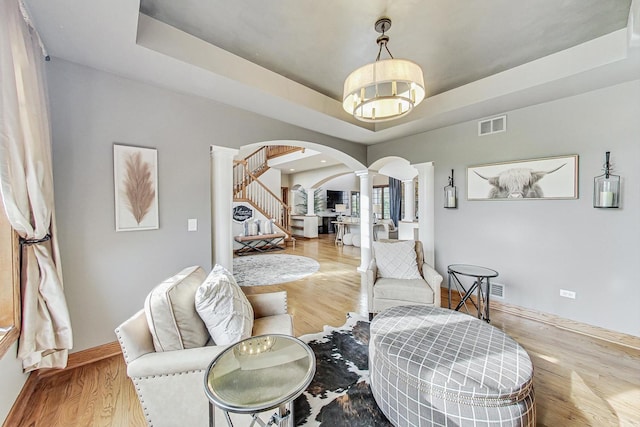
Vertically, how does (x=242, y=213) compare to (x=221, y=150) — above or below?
below

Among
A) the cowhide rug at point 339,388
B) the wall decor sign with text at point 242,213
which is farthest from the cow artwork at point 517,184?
the wall decor sign with text at point 242,213

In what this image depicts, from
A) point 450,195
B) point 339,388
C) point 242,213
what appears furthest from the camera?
point 242,213

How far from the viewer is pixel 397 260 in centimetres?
309

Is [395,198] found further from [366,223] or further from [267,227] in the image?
[366,223]

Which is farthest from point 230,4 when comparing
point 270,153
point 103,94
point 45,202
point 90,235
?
point 270,153

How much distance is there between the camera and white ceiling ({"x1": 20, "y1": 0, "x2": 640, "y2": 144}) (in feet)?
5.85

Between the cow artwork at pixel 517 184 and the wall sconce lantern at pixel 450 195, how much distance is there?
Result: 42cm

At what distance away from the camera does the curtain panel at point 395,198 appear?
10.7m

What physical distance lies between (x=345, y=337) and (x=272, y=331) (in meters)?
1.04

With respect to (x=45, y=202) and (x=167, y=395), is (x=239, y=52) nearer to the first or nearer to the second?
(x=45, y=202)

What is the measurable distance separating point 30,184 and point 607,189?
490 centimetres

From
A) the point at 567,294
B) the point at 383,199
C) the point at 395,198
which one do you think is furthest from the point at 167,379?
the point at 383,199

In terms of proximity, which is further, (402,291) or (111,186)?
(402,291)

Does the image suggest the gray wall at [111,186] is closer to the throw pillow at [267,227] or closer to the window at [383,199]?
the throw pillow at [267,227]
